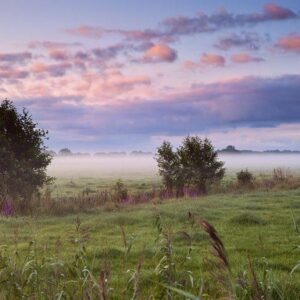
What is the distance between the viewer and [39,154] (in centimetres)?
3378

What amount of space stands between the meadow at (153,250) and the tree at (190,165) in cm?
1059

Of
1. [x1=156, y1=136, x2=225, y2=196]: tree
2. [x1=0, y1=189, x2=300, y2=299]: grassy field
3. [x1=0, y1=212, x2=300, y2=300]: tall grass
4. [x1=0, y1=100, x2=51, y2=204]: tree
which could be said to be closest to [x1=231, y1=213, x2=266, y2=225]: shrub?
[x1=0, y1=189, x2=300, y2=299]: grassy field

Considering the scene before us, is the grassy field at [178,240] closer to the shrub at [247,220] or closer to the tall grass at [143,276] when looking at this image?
the shrub at [247,220]

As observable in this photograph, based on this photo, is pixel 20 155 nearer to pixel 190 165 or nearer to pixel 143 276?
pixel 190 165

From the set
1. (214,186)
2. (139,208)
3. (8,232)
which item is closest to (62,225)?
(8,232)

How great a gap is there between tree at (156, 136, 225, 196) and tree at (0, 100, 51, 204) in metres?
13.0

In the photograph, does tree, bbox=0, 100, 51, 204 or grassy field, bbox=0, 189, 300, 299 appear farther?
tree, bbox=0, 100, 51, 204

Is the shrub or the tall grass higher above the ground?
the tall grass

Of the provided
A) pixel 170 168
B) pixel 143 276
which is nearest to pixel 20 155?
pixel 170 168

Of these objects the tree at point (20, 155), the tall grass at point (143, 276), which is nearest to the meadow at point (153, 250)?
the tall grass at point (143, 276)

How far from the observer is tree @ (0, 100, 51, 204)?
31.5 meters

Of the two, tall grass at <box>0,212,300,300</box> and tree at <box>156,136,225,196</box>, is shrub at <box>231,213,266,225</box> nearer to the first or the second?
tall grass at <box>0,212,300,300</box>

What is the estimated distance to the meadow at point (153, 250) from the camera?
17.5ft

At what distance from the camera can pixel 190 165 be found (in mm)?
43250
